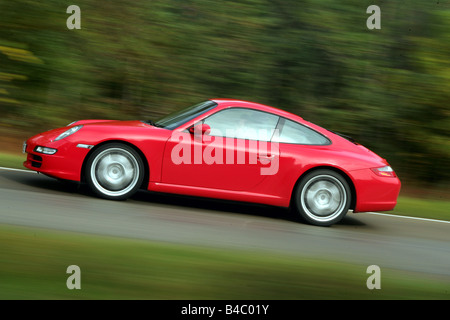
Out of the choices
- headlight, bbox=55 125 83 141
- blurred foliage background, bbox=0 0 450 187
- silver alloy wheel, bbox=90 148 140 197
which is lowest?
silver alloy wheel, bbox=90 148 140 197

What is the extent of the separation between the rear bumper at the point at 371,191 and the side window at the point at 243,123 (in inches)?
48.7

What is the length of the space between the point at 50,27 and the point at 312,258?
9364mm

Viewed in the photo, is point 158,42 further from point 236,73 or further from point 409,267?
point 409,267

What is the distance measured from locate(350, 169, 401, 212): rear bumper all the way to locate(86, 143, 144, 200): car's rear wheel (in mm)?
2771

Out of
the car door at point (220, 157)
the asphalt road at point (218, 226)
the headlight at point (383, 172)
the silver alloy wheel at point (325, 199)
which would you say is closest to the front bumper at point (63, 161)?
the asphalt road at point (218, 226)

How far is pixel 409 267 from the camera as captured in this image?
20.0ft

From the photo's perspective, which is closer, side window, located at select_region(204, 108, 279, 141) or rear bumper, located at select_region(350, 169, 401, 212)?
side window, located at select_region(204, 108, 279, 141)

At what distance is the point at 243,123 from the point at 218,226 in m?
1.54

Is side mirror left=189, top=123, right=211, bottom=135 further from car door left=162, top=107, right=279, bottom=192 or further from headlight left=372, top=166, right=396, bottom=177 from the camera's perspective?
headlight left=372, top=166, right=396, bottom=177

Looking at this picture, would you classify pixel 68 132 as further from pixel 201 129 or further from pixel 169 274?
pixel 169 274

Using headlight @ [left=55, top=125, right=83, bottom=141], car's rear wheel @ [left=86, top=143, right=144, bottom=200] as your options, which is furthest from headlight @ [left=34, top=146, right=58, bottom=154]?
car's rear wheel @ [left=86, top=143, right=144, bottom=200]

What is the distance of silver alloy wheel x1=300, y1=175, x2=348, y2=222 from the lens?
770cm

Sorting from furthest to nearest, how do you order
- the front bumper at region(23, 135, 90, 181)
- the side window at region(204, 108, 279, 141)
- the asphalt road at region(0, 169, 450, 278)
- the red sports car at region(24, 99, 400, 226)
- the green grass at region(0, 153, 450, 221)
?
Answer: the green grass at region(0, 153, 450, 221) < the side window at region(204, 108, 279, 141) < the red sports car at region(24, 99, 400, 226) < the front bumper at region(23, 135, 90, 181) < the asphalt road at region(0, 169, 450, 278)
